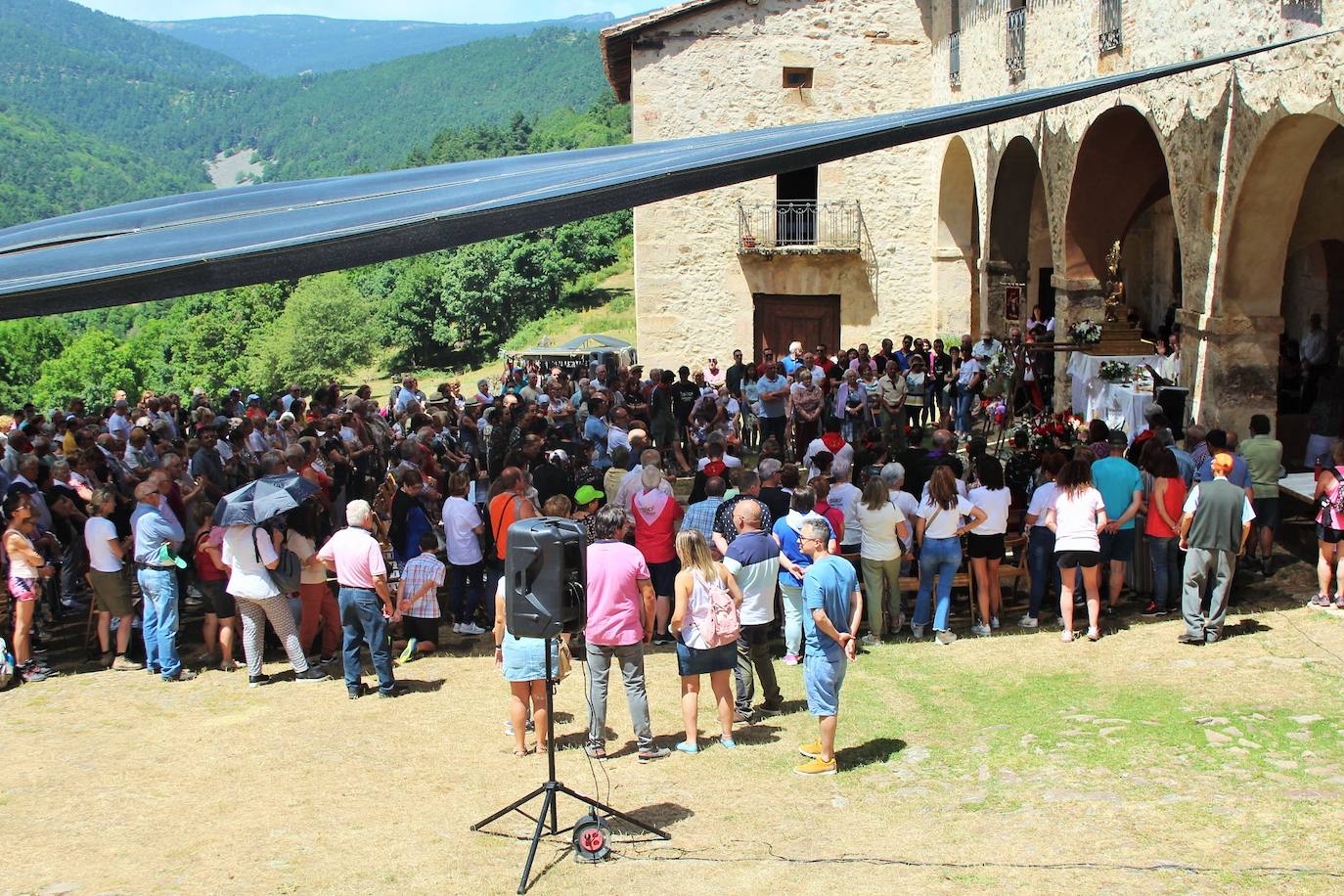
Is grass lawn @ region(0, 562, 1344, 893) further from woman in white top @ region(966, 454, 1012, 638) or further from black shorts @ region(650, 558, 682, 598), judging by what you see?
black shorts @ region(650, 558, 682, 598)

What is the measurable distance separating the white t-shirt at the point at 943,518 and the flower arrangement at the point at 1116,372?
5993 mm

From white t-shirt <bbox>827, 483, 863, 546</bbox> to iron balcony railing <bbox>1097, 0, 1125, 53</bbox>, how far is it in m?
7.15

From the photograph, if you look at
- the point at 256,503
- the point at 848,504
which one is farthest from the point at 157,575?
the point at 848,504

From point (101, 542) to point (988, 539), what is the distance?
6029 millimetres

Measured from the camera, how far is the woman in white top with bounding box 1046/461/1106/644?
8.52m

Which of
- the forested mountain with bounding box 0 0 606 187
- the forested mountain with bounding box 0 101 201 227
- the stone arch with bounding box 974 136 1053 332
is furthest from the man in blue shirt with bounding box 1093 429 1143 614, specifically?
the forested mountain with bounding box 0 0 606 187

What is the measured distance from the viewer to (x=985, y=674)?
808 cm

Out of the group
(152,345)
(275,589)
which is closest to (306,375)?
(152,345)

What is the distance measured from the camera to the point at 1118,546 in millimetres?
9156

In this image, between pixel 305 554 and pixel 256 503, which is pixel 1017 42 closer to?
pixel 305 554

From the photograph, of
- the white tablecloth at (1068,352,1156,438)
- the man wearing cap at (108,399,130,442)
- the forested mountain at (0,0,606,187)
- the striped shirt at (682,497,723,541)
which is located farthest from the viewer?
the forested mountain at (0,0,606,187)

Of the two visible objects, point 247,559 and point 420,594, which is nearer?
point 247,559

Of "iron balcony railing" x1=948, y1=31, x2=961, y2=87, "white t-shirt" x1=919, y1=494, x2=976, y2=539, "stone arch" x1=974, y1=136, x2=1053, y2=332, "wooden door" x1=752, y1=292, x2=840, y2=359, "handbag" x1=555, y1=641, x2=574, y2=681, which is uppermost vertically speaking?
"iron balcony railing" x1=948, y1=31, x2=961, y2=87

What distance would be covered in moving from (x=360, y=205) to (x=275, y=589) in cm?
259
